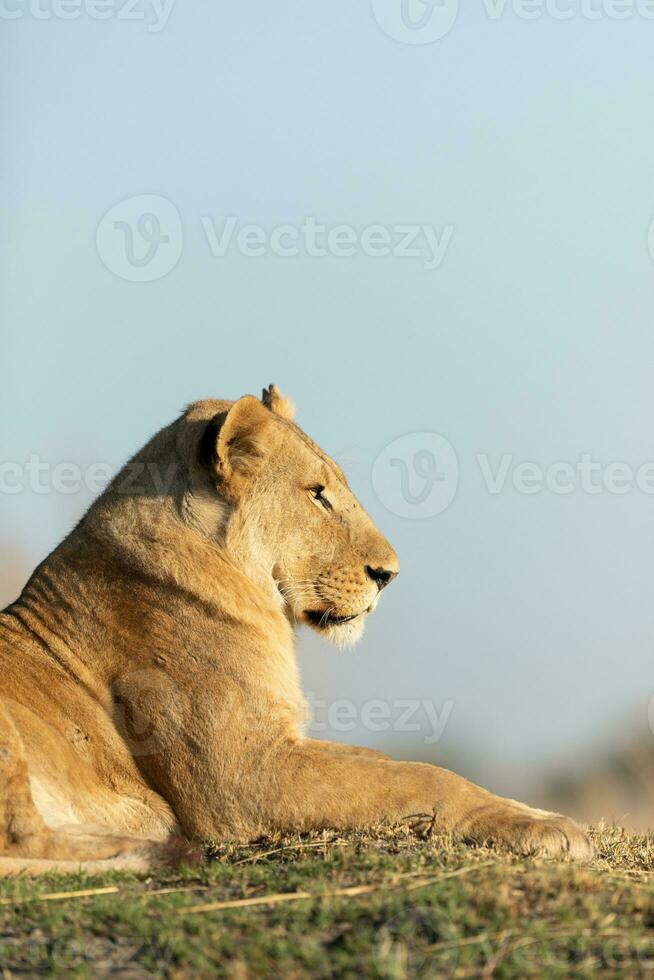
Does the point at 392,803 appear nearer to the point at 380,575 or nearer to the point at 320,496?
the point at 380,575

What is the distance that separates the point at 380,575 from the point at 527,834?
5.76 feet

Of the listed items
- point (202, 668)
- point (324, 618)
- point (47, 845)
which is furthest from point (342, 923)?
point (324, 618)

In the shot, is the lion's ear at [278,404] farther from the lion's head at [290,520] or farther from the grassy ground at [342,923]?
the grassy ground at [342,923]

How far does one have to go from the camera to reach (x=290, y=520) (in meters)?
6.84

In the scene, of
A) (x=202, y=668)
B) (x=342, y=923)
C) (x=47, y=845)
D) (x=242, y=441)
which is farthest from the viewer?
(x=242, y=441)

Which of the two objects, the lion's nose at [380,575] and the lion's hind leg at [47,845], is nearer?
the lion's hind leg at [47,845]

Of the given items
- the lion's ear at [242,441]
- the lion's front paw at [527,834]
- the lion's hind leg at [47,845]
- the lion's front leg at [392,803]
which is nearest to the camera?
the lion's hind leg at [47,845]

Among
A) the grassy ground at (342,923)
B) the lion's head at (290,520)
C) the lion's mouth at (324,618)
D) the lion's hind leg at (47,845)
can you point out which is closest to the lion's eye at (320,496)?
the lion's head at (290,520)

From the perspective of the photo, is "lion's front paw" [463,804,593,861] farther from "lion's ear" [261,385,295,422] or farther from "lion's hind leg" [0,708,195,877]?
"lion's ear" [261,385,295,422]

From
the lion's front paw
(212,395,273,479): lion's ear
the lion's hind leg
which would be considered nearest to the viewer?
the lion's hind leg

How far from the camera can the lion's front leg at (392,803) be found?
573 cm

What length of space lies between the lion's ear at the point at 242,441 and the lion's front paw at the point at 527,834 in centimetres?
206

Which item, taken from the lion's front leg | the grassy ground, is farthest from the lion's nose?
the grassy ground

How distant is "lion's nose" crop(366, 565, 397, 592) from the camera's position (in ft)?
22.8
